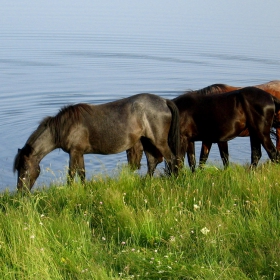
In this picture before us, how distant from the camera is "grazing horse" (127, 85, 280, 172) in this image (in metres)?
9.71

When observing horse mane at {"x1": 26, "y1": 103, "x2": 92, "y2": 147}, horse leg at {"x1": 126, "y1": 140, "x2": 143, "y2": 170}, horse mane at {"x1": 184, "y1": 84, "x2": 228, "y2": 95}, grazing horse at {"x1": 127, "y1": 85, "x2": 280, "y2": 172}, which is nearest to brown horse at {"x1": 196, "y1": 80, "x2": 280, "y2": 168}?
horse mane at {"x1": 184, "y1": 84, "x2": 228, "y2": 95}

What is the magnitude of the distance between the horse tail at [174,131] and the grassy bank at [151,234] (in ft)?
7.37

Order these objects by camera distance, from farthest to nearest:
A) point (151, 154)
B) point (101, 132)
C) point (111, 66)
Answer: point (111, 66) < point (151, 154) < point (101, 132)

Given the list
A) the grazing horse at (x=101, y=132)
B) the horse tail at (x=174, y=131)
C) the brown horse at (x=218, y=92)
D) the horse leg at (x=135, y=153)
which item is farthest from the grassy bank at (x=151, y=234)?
the brown horse at (x=218, y=92)

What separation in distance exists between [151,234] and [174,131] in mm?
4044

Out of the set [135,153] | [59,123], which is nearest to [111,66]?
[135,153]

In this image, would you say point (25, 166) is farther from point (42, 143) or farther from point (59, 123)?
point (59, 123)

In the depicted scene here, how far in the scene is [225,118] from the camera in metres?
9.89

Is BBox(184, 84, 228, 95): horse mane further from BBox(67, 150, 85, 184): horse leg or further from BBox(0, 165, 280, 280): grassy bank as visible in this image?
BBox(0, 165, 280, 280): grassy bank

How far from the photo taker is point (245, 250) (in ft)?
17.6

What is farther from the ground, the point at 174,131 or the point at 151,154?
the point at 174,131

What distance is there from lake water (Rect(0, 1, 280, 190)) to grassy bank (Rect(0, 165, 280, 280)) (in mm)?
3987

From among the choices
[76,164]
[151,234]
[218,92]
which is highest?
[218,92]

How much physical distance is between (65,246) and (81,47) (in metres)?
24.7
